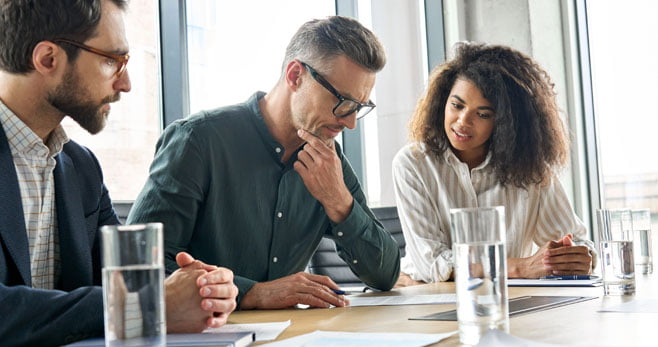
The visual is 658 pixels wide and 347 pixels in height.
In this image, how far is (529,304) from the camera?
1508 mm

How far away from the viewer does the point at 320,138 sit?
7.16 ft

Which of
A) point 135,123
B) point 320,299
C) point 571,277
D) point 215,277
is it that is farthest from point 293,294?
point 135,123

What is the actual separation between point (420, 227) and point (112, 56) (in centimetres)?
135

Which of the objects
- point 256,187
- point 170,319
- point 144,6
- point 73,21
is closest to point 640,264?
point 256,187

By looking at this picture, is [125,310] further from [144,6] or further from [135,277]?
[144,6]

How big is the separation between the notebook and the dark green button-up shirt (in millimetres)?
520

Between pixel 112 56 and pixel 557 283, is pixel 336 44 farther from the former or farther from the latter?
pixel 557 283

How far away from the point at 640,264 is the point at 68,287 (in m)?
1.63

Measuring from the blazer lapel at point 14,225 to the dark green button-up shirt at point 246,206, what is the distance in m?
0.48

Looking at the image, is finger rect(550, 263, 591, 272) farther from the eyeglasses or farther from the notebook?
the eyeglasses

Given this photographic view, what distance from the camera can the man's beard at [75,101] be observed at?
64.9 inches

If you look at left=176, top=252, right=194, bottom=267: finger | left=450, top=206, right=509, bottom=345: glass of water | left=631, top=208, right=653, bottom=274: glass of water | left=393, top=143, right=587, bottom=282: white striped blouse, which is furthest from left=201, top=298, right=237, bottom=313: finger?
left=393, top=143, right=587, bottom=282: white striped blouse

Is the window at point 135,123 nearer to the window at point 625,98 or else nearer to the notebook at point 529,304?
the window at point 625,98

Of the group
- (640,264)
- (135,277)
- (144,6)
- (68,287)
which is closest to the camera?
(135,277)
